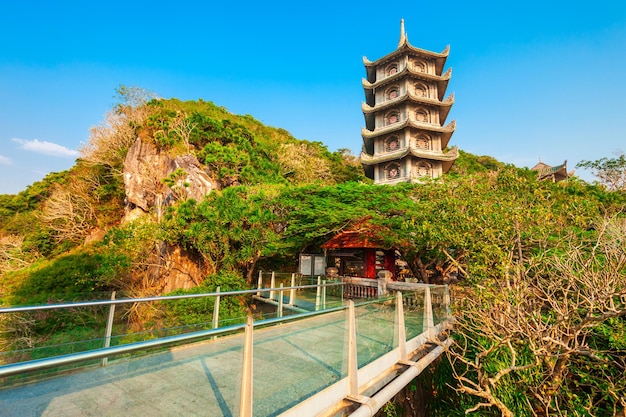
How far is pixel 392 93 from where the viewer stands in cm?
2125

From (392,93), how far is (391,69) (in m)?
1.89

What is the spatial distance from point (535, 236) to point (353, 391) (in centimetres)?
756

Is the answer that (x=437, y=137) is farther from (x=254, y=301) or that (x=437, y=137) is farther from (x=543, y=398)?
(x=543, y=398)

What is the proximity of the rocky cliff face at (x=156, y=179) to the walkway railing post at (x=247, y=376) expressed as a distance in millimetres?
15146

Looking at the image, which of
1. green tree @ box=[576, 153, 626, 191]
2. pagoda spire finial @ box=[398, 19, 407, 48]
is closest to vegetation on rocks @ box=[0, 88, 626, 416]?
green tree @ box=[576, 153, 626, 191]

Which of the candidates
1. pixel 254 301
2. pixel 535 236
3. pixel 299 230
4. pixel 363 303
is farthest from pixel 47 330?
pixel 535 236

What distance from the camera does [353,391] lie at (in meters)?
3.47

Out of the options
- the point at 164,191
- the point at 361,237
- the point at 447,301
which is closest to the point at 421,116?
the point at 361,237

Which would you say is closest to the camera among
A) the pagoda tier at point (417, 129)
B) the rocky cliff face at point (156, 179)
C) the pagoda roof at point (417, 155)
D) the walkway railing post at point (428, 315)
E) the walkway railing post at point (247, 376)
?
the walkway railing post at point (247, 376)

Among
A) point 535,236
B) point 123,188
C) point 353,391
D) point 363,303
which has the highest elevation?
point 123,188

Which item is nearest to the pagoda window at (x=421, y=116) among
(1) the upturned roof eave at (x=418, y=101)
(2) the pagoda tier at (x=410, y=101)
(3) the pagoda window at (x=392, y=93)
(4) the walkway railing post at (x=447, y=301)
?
(2) the pagoda tier at (x=410, y=101)

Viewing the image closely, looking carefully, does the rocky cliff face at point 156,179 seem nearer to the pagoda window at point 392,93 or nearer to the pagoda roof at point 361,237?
the pagoda roof at point 361,237

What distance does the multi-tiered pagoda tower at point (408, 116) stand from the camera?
1958cm

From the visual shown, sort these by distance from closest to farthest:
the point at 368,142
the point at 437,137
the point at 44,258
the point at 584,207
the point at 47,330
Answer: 1. the point at 584,207
2. the point at 47,330
3. the point at 44,258
4. the point at 437,137
5. the point at 368,142
